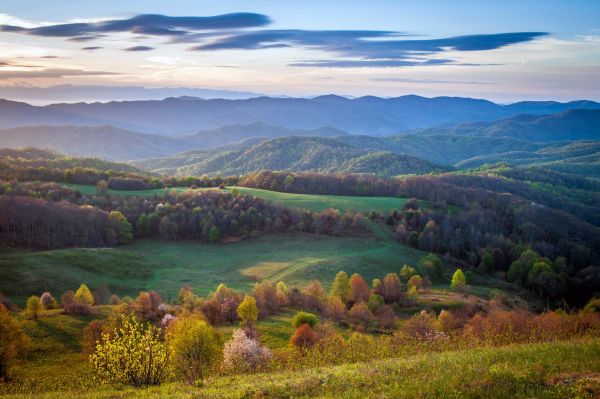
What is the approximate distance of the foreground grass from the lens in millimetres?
15430

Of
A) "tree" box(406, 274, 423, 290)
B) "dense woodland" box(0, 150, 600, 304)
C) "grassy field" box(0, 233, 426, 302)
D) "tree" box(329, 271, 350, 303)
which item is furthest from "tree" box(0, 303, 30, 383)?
"dense woodland" box(0, 150, 600, 304)

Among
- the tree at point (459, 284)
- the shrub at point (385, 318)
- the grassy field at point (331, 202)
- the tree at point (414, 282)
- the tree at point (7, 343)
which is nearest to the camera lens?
the tree at point (7, 343)

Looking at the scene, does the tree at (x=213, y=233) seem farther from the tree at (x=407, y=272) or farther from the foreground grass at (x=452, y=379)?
the foreground grass at (x=452, y=379)

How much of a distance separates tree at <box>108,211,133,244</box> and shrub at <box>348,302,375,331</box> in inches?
3242

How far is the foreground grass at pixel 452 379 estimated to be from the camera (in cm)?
1543

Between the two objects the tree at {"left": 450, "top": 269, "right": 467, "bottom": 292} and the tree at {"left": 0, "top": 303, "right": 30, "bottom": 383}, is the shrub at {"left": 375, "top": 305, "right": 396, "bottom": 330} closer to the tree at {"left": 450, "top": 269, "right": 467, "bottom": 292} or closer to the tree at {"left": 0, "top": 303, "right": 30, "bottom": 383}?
the tree at {"left": 450, "top": 269, "right": 467, "bottom": 292}

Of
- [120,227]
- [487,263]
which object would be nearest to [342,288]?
[487,263]

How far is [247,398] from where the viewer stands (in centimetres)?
1752

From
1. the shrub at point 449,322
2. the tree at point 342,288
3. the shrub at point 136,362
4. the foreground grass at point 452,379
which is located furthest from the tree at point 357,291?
the foreground grass at point 452,379

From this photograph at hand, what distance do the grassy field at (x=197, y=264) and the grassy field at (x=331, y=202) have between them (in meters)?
23.2

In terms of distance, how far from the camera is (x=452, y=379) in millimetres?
16703

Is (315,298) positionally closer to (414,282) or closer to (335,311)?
(335,311)

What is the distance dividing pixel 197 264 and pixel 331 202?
63.4 m

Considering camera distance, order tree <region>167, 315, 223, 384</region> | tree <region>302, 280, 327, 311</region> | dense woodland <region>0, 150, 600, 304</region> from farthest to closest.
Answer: dense woodland <region>0, 150, 600, 304</region> < tree <region>302, 280, 327, 311</region> < tree <region>167, 315, 223, 384</region>
